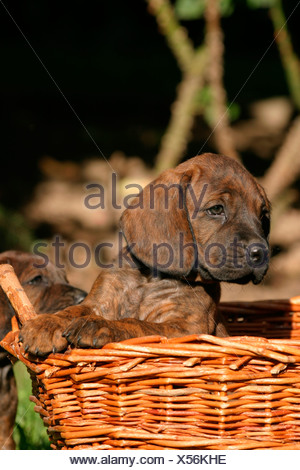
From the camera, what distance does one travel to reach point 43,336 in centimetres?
329

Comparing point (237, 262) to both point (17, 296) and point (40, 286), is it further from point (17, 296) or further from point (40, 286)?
point (40, 286)

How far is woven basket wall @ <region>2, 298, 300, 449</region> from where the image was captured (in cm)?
306

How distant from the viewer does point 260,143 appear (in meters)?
12.2

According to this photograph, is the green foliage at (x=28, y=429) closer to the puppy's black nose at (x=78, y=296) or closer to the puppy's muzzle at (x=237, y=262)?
the puppy's black nose at (x=78, y=296)

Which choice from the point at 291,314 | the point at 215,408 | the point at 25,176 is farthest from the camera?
the point at 25,176

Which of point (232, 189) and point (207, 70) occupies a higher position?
point (207, 70)

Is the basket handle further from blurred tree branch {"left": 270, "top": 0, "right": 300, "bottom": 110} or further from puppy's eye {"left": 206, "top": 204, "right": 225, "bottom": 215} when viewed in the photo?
blurred tree branch {"left": 270, "top": 0, "right": 300, "bottom": 110}

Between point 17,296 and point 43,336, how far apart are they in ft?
1.44

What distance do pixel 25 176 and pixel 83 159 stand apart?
0.96 meters

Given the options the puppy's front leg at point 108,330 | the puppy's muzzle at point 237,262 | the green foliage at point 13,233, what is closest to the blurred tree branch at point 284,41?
the puppy's muzzle at point 237,262

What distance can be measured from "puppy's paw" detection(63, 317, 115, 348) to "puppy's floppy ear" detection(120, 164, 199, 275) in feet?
2.81

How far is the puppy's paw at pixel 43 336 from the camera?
3.23 metres

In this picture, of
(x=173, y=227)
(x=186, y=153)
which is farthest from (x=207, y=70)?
(x=173, y=227)

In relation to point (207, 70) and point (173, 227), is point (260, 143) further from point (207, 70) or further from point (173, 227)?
point (173, 227)
